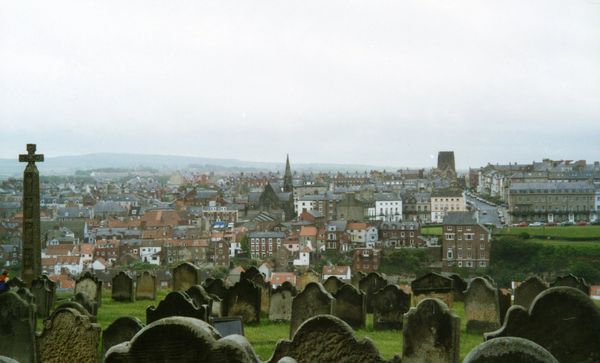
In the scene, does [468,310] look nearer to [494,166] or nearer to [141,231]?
[141,231]

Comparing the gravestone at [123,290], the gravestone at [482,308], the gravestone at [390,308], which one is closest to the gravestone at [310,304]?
the gravestone at [390,308]

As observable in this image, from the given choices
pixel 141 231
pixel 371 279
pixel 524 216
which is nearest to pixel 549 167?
pixel 524 216

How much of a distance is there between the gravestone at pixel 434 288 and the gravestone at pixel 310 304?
2.70 metres

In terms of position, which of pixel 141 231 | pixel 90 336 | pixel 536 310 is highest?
pixel 536 310

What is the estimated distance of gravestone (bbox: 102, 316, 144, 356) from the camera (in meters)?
8.71

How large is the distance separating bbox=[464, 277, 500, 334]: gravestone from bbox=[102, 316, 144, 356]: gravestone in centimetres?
688

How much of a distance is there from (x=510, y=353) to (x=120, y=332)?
5421 millimetres

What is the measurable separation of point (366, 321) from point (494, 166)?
13309 cm

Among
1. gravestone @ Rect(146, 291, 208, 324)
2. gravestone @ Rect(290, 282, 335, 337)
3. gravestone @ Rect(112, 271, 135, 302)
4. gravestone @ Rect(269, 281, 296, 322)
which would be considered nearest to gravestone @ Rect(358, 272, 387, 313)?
gravestone @ Rect(269, 281, 296, 322)

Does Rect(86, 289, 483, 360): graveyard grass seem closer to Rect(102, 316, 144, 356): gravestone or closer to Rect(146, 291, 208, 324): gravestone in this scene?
Rect(146, 291, 208, 324): gravestone

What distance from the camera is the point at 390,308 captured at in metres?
13.5

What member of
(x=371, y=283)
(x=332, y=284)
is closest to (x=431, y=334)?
(x=332, y=284)

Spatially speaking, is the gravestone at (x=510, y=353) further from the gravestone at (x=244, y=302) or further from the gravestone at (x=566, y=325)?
the gravestone at (x=244, y=302)

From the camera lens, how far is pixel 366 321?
14516 mm
